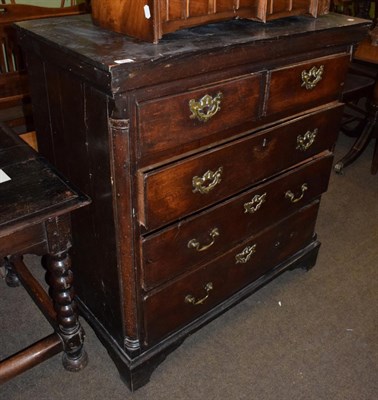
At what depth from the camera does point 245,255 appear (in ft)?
5.62

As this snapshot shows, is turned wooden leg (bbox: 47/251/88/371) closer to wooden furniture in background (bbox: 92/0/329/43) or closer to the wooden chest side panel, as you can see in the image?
the wooden chest side panel

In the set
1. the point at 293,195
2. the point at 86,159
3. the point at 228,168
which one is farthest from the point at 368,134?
the point at 86,159

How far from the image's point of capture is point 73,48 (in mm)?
1135

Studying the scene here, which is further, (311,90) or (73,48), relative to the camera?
(311,90)

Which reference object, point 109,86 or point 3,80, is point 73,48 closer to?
point 109,86

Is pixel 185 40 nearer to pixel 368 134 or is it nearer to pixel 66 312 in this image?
pixel 66 312

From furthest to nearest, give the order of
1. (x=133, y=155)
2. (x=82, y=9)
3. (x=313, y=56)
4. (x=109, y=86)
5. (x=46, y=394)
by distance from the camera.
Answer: (x=82, y=9) → (x=46, y=394) → (x=313, y=56) → (x=133, y=155) → (x=109, y=86)

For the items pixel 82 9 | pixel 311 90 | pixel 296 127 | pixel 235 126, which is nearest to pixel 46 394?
pixel 235 126

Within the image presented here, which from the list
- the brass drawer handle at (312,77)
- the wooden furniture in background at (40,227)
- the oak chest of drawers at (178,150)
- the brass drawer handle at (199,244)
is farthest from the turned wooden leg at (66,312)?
the brass drawer handle at (312,77)

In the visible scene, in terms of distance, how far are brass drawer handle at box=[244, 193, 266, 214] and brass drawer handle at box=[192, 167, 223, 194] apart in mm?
227

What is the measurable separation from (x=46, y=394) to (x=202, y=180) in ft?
3.07

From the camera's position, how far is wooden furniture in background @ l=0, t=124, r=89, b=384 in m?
1.17

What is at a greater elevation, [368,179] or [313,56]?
[313,56]

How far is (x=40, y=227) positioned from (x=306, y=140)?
95cm
